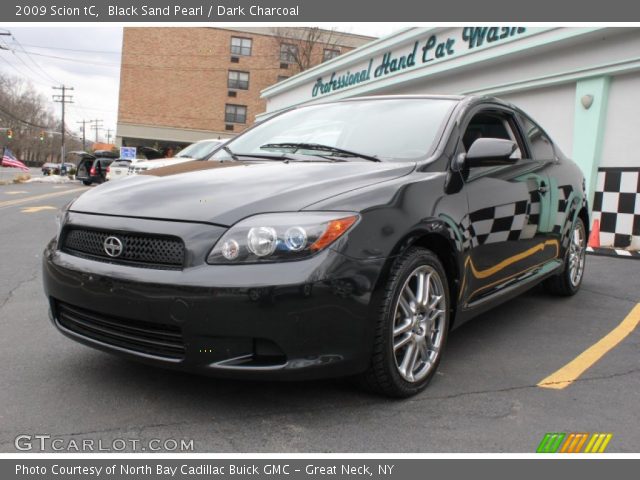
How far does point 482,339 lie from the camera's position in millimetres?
3568

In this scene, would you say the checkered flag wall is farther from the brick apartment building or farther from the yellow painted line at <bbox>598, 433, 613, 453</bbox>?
the brick apartment building

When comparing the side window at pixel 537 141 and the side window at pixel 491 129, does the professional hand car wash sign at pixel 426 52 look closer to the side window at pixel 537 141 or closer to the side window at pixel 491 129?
the side window at pixel 537 141

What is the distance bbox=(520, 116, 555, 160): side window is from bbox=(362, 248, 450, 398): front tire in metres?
1.72

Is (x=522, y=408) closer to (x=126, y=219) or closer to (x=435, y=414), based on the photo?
(x=435, y=414)

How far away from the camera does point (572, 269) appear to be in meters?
4.66

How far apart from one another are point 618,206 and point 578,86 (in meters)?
1.75

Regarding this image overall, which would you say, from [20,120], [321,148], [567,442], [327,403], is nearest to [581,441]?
[567,442]

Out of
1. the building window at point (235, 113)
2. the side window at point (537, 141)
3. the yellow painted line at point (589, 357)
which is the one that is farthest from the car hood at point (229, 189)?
the building window at point (235, 113)

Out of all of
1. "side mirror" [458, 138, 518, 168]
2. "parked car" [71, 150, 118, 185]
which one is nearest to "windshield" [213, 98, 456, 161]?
"side mirror" [458, 138, 518, 168]

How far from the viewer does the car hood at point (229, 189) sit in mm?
2328

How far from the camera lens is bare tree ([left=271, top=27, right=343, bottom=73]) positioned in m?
38.8

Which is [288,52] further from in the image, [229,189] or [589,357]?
[229,189]

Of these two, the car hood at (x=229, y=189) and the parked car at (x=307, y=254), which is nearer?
the parked car at (x=307, y=254)

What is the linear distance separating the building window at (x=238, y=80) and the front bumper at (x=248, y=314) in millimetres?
42708
